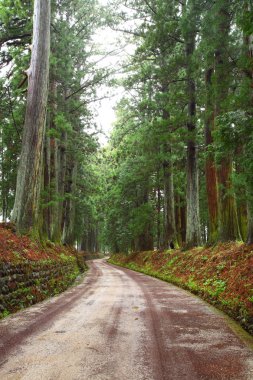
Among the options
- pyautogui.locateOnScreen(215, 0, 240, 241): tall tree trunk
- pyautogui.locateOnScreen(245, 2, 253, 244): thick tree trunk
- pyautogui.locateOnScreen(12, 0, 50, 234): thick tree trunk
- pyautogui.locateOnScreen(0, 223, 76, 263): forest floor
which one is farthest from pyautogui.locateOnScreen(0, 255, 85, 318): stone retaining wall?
pyautogui.locateOnScreen(215, 0, 240, 241): tall tree trunk

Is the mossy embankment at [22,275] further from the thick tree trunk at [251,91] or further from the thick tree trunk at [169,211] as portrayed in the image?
the thick tree trunk at [169,211]

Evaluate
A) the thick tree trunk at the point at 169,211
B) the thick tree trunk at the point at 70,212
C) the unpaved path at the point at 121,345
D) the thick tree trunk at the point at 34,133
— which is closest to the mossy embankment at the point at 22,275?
the unpaved path at the point at 121,345

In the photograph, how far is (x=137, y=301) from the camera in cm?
823

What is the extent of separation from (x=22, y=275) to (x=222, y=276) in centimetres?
520

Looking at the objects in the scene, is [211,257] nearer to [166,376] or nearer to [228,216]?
[228,216]

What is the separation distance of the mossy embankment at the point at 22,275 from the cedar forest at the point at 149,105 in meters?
1.34

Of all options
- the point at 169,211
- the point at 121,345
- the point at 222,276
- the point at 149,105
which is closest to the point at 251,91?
the point at 222,276

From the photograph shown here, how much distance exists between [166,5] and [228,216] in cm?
854

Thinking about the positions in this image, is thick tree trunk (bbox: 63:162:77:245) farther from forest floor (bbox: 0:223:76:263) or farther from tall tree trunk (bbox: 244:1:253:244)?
tall tree trunk (bbox: 244:1:253:244)

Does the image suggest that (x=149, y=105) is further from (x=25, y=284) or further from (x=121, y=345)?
(x=121, y=345)

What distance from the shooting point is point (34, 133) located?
11500mm

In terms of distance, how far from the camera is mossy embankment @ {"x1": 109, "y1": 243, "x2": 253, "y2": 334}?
253 inches

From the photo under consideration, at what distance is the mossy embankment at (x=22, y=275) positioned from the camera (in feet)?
23.0

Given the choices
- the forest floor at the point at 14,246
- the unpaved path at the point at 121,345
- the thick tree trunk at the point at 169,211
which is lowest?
the unpaved path at the point at 121,345
